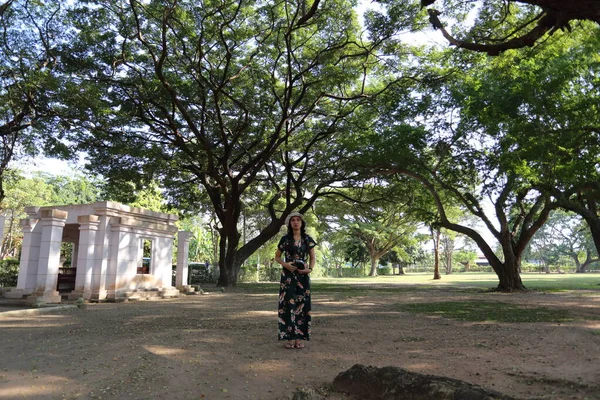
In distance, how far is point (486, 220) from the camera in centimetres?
1686

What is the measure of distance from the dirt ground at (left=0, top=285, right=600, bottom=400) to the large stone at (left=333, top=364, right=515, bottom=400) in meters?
0.18

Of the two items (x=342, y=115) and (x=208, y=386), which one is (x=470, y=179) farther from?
(x=208, y=386)

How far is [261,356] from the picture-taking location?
482 centimetres

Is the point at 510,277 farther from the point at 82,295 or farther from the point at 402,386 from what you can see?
the point at 402,386

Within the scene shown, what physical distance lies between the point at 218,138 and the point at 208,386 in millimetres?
15072

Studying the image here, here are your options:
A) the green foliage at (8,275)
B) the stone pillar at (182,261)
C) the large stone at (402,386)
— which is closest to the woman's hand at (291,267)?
the large stone at (402,386)

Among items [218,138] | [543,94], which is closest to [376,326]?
[543,94]

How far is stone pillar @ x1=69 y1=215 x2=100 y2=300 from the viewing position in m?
11.9

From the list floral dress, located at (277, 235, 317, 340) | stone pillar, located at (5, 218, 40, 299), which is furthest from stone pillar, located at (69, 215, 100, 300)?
floral dress, located at (277, 235, 317, 340)

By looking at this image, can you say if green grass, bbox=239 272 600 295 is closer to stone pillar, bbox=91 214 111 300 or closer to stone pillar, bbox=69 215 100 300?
stone pillar, bbox=91 214 111 300

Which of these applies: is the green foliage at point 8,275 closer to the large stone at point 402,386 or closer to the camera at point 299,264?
the camera at point 299,264

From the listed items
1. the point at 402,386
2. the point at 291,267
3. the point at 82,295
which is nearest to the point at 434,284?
the point at 82,295

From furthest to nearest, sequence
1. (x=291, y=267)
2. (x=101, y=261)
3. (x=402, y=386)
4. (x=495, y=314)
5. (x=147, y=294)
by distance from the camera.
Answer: (x=147, y=294), (x=101, y=261), (x=495, y=314), (x=291, y=267), (x=402, y=386)

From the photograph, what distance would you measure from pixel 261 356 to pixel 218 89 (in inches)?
442
